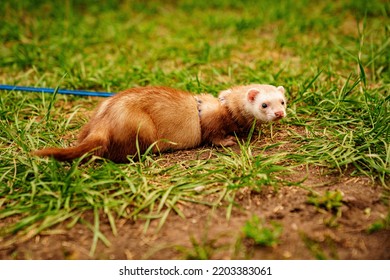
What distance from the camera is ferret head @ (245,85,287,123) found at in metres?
3.67

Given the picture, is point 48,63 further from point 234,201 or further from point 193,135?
point 234,201

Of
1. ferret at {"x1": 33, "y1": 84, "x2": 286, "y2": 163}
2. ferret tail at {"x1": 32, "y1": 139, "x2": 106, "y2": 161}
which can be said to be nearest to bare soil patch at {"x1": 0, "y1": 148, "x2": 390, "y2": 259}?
ferret tail at {"x1": 32, "y1": 139, "x2": 106, "y2": 161}

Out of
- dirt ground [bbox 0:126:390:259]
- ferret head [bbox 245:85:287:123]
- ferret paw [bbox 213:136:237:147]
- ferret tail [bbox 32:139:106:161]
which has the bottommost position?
dirt ground [bbox 0:126:390:259]

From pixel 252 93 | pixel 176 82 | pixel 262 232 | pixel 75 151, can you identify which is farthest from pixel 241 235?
pixel 176 82

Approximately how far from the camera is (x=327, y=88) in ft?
15.2

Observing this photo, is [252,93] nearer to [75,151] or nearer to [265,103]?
[265,103]

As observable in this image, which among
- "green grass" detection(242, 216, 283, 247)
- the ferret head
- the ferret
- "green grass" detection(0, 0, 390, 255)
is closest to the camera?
"green grass" detection(242, 216, 283, 247)

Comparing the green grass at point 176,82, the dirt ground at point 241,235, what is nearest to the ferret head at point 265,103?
the green grass at point 176,82

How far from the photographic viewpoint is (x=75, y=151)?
3059mm

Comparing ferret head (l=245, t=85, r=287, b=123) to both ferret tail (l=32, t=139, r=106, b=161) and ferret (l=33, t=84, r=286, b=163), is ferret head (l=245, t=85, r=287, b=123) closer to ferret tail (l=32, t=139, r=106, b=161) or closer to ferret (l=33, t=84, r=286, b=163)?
ferret (l=33, t=84, r=286, b=163)

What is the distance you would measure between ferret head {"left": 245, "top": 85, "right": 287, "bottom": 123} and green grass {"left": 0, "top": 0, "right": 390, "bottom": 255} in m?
0.32

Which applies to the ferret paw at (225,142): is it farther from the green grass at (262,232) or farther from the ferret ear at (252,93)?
the green grass at (262,232)

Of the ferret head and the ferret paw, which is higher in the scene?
the ferret head

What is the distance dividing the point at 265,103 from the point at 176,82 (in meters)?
1.71
